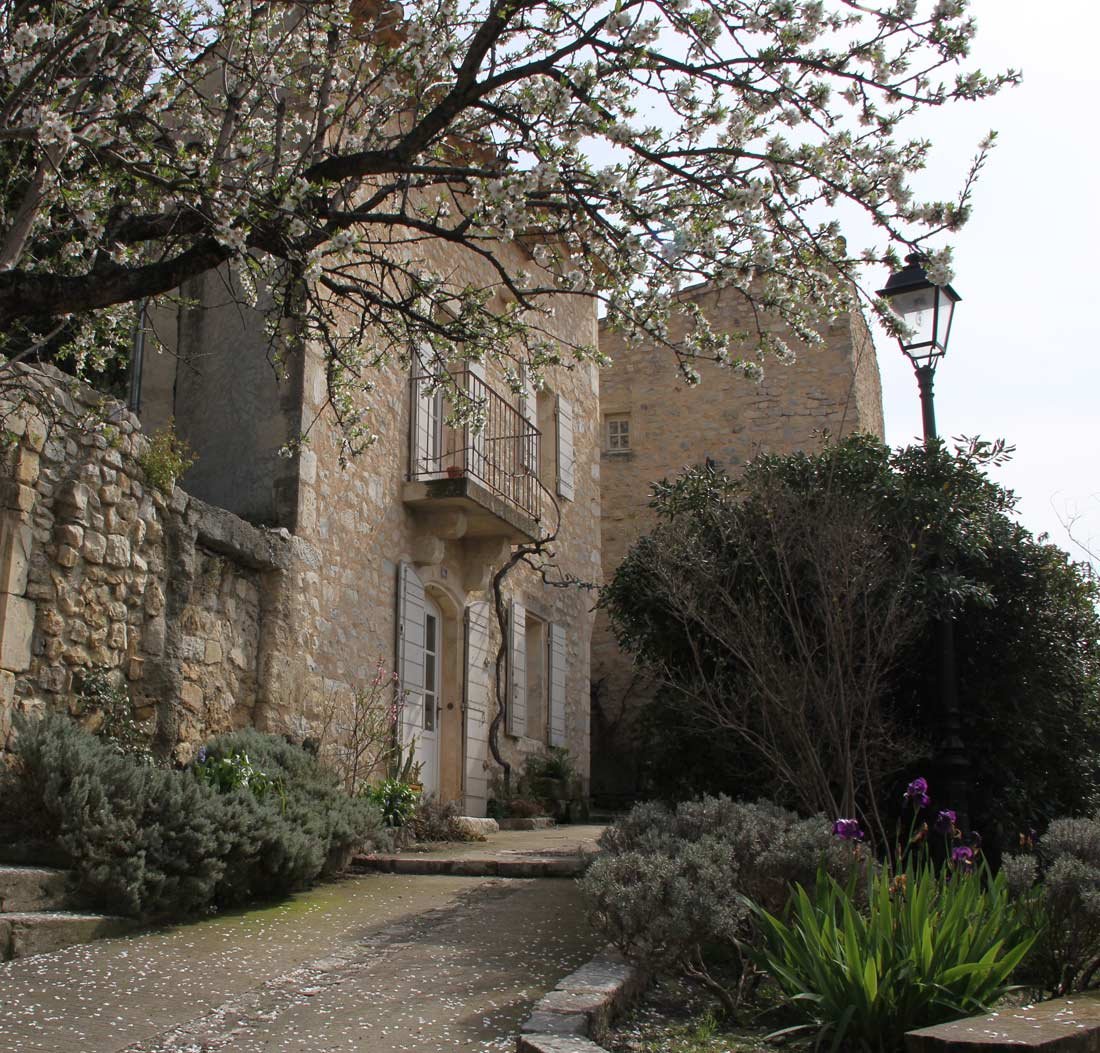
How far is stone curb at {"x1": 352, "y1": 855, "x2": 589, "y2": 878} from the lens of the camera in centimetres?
730

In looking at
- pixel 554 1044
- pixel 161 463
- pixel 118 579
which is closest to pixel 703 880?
pixel 554 1044

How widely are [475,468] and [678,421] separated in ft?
26.0

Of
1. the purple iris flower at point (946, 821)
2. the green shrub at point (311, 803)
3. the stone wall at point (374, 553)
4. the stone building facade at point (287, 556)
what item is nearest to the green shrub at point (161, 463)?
the stone building facade at point (287, 556)

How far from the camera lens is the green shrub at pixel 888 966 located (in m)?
3.71

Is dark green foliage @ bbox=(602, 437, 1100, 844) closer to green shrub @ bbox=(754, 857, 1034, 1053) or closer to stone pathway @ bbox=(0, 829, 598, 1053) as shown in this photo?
stone pathway @ bbox=(0, 829, 598, 1053)

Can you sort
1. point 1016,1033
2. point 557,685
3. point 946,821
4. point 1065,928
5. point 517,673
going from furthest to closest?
point 557,685
point 517,673
point 946,821
point 1065,928
point 1016,1033

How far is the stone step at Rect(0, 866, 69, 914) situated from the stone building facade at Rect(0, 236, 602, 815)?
1203mm

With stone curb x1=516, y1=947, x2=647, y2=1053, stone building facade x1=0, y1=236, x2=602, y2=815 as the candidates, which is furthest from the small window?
stone curb x1=516, y1=947, x2=647, y2=1053

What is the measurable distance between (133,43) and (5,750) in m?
3.62

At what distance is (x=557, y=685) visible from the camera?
13594 millimetres

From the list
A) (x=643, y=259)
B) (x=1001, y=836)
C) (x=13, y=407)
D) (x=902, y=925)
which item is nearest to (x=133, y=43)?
(x=13, y=407)

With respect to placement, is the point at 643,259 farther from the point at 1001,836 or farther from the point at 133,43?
the point at 1001,836

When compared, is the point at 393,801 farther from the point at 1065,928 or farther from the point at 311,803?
the point at 1065,928

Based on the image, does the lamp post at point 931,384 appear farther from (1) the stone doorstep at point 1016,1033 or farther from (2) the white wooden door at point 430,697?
(2) the white wooden door at point 430,697
